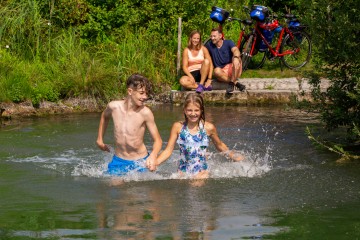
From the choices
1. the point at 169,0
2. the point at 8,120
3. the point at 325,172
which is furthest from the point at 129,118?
the point at 169,0

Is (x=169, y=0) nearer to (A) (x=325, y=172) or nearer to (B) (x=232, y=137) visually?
(B) (x=232, y=137)

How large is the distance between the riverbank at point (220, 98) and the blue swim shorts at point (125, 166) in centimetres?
503

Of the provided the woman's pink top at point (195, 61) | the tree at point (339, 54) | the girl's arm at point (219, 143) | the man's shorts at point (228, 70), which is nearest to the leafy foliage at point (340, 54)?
Result: the tree at point (339, 54)

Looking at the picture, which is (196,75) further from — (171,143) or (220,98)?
(171,143)

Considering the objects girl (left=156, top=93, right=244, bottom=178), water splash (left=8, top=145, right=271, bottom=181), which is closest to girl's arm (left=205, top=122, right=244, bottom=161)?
girl (left=156, top=93, right=244, bottom=178)

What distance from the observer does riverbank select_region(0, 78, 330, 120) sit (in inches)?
596

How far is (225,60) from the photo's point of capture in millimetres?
16844

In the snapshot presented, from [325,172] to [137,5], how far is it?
944cm

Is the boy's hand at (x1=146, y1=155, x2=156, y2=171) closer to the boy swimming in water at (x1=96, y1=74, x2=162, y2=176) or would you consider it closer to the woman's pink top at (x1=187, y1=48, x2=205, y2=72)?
the boy swimming in water at (x1=96, y1=74, x2=162, y2=176)

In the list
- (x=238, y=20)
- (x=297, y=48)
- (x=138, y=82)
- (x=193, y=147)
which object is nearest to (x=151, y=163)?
(x=193, y=147)

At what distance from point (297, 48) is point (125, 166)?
8764 mm

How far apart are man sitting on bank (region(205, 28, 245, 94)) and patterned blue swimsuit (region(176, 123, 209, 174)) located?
6496 mm

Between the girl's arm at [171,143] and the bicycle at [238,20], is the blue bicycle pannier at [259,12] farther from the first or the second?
the girl's arm at [171,143]

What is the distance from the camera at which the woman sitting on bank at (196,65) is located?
54.0 ft
